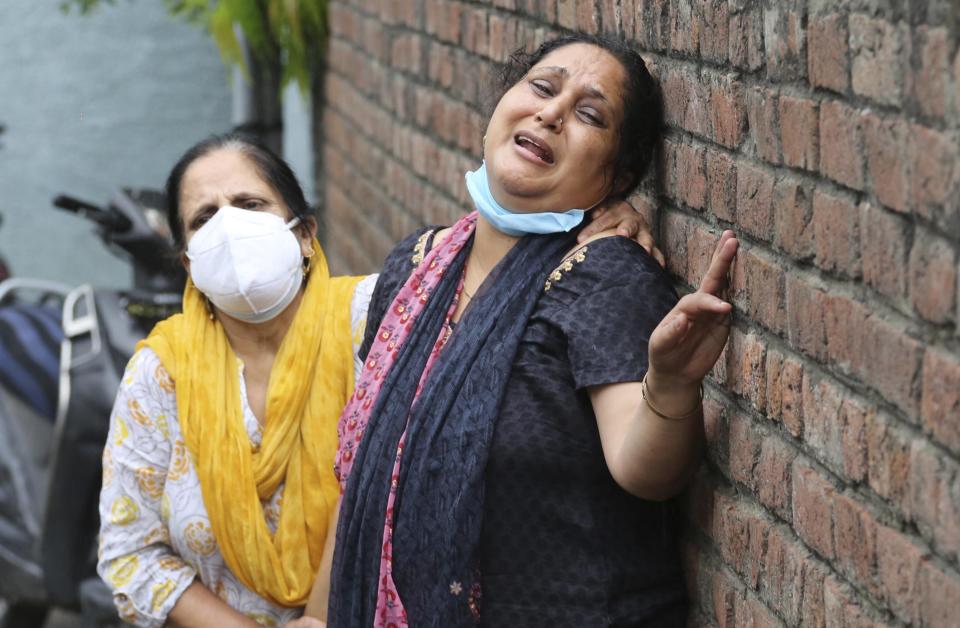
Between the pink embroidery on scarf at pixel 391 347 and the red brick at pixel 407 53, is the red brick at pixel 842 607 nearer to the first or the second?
the pink embroidery on scarf at pixel 391 347

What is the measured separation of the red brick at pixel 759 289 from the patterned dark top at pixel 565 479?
147 mm

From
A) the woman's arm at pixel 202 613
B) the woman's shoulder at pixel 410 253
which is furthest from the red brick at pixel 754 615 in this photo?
the woman's arm at pixel 202 613

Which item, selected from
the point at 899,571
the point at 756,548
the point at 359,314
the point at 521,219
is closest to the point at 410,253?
the point at 359,314

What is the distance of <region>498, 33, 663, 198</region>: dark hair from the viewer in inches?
106

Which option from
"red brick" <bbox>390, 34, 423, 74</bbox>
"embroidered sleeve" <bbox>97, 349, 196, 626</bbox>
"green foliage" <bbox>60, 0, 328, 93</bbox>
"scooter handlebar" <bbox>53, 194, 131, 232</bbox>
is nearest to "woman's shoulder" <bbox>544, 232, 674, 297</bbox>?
"embroidered sleeve" <bbox>97, 349, 196, 626</bbox>

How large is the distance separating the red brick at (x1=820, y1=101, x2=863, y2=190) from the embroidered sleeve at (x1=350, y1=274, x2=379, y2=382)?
1.26 m

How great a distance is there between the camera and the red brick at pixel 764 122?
2.24m

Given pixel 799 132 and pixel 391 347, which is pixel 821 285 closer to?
pixel 799 132

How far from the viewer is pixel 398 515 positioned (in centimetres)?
262

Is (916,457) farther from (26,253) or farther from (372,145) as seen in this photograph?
(26,253)

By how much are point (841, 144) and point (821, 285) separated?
0.21 meters

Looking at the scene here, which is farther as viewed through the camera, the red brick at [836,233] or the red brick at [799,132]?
the red brick at [799,132]

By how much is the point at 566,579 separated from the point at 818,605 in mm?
487

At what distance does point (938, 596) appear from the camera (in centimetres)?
179
